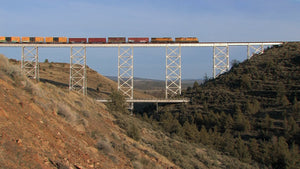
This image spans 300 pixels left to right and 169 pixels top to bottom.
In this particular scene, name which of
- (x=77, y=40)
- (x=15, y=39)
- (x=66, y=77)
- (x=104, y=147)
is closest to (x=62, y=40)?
(x=77, y=40)

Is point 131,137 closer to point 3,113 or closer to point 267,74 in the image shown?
point 3,113

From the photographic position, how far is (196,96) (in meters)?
41.2

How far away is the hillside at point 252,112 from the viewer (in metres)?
23.6

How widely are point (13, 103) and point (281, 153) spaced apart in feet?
61.4

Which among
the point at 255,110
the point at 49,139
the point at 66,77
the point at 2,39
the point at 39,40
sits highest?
the point at 2,39

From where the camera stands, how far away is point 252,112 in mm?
32219

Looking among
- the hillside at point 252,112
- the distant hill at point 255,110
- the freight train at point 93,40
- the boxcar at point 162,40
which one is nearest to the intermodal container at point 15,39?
the freight train at point 93,40

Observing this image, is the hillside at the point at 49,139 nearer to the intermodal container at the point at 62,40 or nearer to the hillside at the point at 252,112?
the hillside at the point at 252,112

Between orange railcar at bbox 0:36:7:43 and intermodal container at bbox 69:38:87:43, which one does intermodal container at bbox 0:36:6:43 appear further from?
intermodal container at bbox 69:38:87:43

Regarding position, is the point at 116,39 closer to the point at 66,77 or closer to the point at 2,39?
the point at 2,39

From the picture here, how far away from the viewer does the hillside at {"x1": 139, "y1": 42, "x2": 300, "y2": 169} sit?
23.6 metres

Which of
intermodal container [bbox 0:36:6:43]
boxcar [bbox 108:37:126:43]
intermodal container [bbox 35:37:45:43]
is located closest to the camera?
intermodal container [bbox 35:37:45:43]

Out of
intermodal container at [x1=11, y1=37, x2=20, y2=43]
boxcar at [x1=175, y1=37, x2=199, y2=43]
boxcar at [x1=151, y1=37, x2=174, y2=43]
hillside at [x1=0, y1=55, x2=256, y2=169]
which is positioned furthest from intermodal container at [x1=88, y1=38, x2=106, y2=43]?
hillside at [x1=0, y1=55, x2=256, y2=169]

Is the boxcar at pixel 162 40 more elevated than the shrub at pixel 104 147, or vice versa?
the boxcar at pixel 162 40
